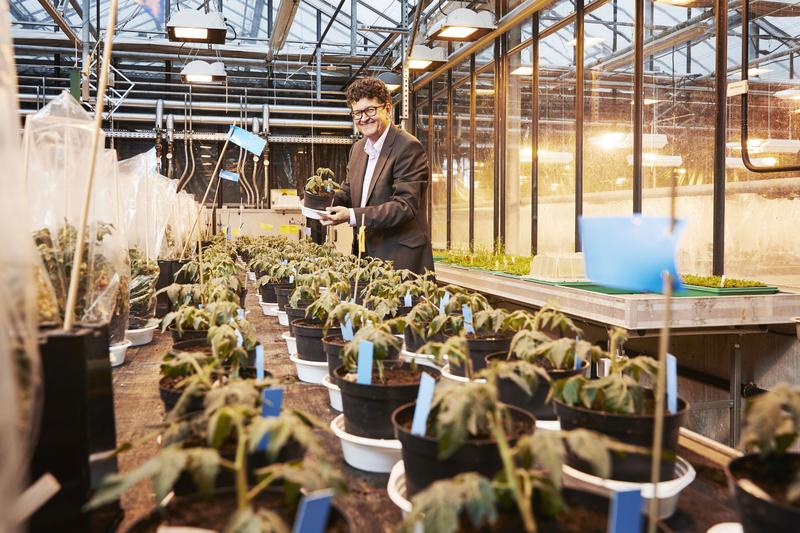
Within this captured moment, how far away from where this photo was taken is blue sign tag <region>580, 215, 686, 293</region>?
700 mm

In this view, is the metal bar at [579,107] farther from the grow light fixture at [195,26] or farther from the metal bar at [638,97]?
the grow light fixture at [195,26]

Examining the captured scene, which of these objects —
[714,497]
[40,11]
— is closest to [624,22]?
[714,497]

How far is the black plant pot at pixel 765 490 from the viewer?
0.62 m

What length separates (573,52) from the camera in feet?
18.0

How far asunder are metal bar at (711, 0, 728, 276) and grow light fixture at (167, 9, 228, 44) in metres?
3.47

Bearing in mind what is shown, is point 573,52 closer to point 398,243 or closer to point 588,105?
point 588,105

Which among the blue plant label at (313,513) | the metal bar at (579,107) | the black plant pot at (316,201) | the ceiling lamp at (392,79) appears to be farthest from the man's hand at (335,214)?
the ceiling lamp at (392,79)

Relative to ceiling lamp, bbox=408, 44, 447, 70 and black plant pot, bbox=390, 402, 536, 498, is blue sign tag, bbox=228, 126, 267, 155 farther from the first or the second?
ceiling lamp, bbox=408, 44, 447, 70

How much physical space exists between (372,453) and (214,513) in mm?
342

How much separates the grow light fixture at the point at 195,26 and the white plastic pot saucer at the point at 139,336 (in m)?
3.60

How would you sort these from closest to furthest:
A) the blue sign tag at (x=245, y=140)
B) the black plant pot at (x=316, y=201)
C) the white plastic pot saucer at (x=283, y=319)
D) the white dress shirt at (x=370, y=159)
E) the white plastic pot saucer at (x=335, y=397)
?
the white plastic pot saucer at (x=335, y=397), the blue sign tag at (x=245, y=140), the white plastic pot saucer at (x=283, y=319), the black plant pot at (x=316, y=201), the white dress shirt at (x=370, y=159)

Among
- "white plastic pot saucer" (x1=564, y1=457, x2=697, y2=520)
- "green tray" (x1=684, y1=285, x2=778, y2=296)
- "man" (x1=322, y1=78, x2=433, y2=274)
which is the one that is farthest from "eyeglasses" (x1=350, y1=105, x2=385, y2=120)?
"white plastic pot saucer" (x1=564, y1=457, x2=697, y2=520)

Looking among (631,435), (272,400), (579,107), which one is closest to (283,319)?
(272,400)

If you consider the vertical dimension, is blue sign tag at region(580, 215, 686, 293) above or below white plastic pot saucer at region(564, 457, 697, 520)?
above
